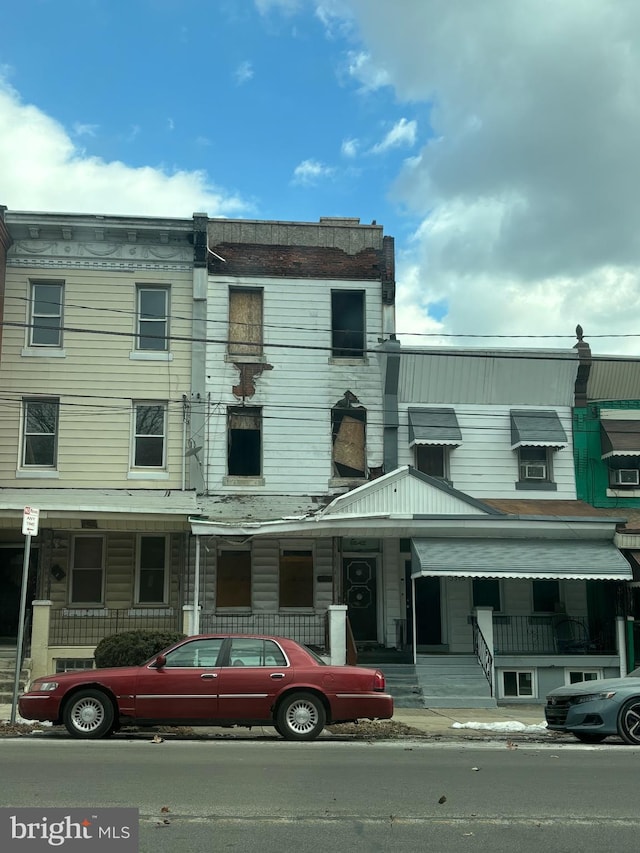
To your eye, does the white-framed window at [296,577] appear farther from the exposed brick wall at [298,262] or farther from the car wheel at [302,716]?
the car wheel at [302,716]

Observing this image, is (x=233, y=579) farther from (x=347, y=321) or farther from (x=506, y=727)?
(x=506, y=727)

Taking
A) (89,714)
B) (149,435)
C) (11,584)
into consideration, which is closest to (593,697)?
(89,714)

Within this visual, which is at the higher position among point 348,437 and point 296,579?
point 348,437

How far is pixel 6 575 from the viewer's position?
21.8m

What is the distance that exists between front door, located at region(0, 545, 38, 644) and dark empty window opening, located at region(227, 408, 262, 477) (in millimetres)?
4995

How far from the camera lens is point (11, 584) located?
71.4 ft

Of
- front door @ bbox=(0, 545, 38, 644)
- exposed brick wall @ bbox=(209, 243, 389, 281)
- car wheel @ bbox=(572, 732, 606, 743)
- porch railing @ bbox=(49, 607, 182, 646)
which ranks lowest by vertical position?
car wheel @ bbox=(572, 732, 606, 743)

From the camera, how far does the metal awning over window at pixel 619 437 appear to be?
2189 centimetres

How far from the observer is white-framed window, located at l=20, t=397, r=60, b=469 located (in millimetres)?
21625

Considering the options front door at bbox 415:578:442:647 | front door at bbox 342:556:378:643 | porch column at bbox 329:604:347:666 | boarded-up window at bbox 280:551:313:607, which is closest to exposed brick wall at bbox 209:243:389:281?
boarded-up window at bbox 280:551:313:607

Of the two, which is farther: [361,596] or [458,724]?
[361,596]

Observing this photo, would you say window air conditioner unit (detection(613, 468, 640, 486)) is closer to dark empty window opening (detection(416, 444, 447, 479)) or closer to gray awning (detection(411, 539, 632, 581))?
gray awning (detection(411, 539, 632, 581))

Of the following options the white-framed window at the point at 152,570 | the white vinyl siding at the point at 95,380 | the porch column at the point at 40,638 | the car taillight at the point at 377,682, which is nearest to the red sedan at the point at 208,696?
the car taillight at the point at 377,682

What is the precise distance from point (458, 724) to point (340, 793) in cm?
733
